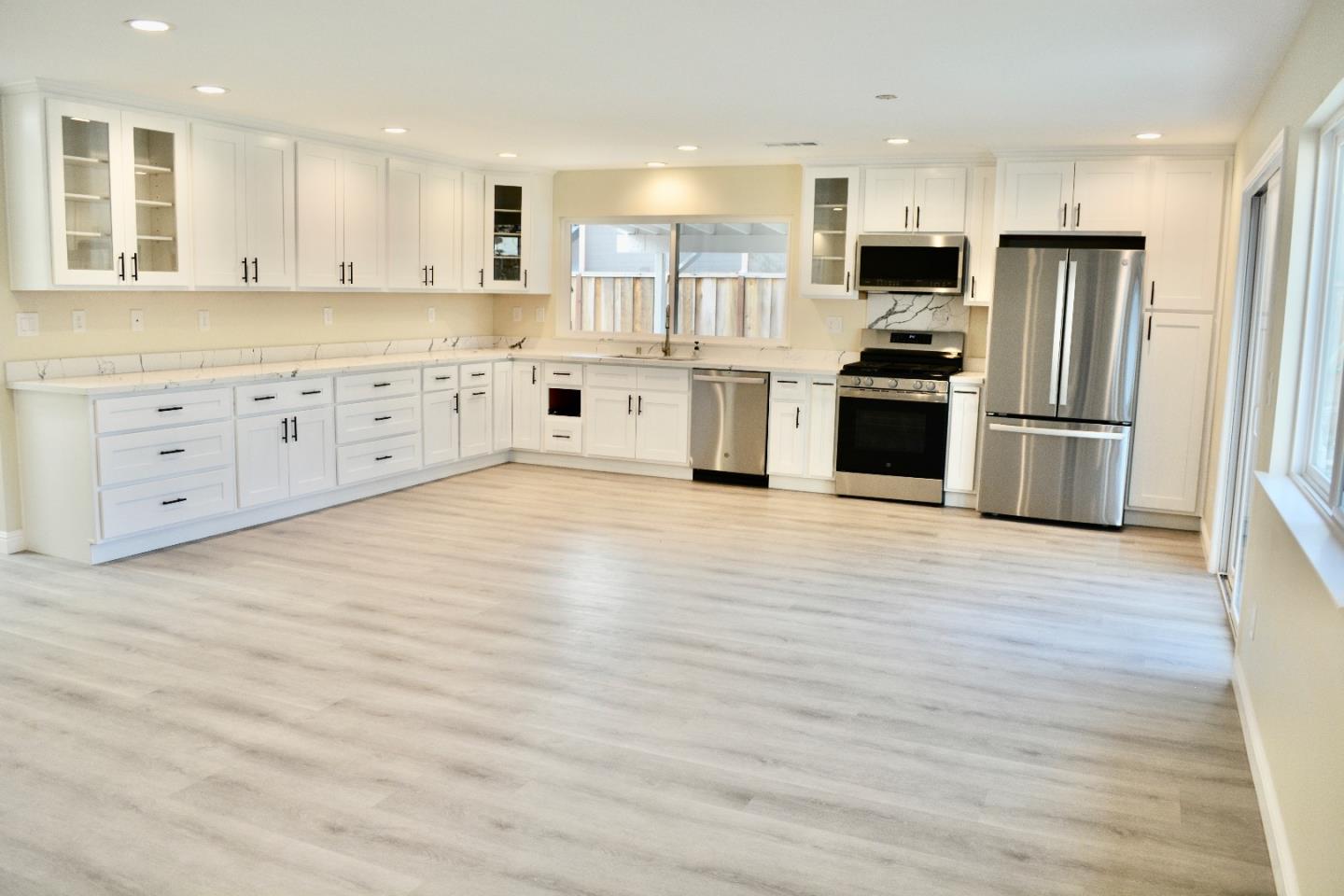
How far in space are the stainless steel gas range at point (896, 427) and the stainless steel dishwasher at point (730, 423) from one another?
623 millimetres

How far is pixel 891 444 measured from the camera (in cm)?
707

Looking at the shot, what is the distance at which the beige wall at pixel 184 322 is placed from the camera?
5.23 m

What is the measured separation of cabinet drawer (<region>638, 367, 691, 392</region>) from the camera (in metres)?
7.71

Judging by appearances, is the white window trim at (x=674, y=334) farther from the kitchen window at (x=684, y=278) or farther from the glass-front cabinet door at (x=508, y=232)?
the glass-front cabinet door at (x=508, y=232)

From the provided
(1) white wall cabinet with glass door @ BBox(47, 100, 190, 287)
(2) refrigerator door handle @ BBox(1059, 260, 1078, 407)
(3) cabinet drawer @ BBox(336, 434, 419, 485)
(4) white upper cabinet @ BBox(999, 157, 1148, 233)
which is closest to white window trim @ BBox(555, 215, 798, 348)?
(4) white upper cabinet @ BBox(999, 157, 1148, 233)

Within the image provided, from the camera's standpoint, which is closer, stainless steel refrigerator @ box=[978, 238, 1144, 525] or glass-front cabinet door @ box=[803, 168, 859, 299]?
stainless steel refrigerator @ box=[978, 238, 1144, 525]

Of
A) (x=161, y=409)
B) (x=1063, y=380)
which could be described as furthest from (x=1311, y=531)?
(x=161, y=409)

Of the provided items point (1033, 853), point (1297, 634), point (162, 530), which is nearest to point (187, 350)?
point (162, 530)

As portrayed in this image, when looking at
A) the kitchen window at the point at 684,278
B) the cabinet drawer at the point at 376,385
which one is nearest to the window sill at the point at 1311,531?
the kitchen window at the point at 684,278

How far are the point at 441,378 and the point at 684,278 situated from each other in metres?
2.13

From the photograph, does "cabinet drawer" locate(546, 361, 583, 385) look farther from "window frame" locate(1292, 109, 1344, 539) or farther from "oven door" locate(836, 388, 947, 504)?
"window frame" locate(1292, 109, 1344, 539)

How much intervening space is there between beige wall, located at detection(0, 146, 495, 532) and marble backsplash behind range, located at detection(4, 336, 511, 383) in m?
0.04

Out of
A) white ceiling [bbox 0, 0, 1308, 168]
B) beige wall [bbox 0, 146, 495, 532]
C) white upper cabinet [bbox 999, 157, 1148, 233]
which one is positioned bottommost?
beige wall [bbox 0, 146, 495, 532]

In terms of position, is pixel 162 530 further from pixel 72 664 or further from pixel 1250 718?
→ pixel 1250 718
